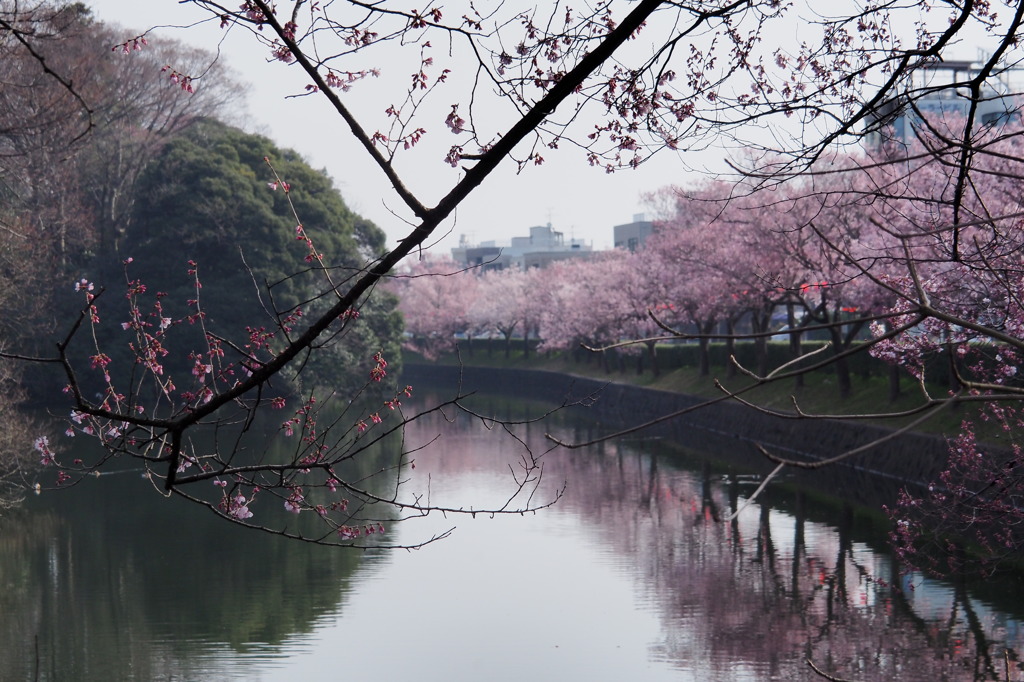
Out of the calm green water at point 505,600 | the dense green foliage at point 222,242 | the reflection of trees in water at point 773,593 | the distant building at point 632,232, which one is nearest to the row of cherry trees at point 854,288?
the reflection of trees in water at point 773,593

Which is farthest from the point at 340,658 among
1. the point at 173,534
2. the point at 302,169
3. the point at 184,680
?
the point at 302,169

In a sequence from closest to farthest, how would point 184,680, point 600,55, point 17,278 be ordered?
point 600,55, point 184,680, point 17,278

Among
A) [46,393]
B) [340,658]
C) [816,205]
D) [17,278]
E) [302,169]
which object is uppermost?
[302,169]

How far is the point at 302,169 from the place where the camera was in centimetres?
2977

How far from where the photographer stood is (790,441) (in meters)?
20.0

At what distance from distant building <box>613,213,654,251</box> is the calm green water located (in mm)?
48455

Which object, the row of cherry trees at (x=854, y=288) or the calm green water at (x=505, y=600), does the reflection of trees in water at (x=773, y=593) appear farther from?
the row of cherry trees at (x=854, y=288)

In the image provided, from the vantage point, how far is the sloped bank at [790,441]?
15688mm

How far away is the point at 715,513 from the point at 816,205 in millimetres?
8515

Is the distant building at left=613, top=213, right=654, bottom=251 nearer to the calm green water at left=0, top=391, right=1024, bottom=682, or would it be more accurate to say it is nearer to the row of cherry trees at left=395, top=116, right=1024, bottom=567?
the row of cherry trees at left=395, top=116, right=1024, bottom=567

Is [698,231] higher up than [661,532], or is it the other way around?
[698,231]

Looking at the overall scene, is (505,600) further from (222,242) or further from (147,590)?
(222,242)

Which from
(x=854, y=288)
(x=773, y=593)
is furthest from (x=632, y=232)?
(x=773, y=593)

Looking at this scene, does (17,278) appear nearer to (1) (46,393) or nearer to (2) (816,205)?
(1) (46,393)
